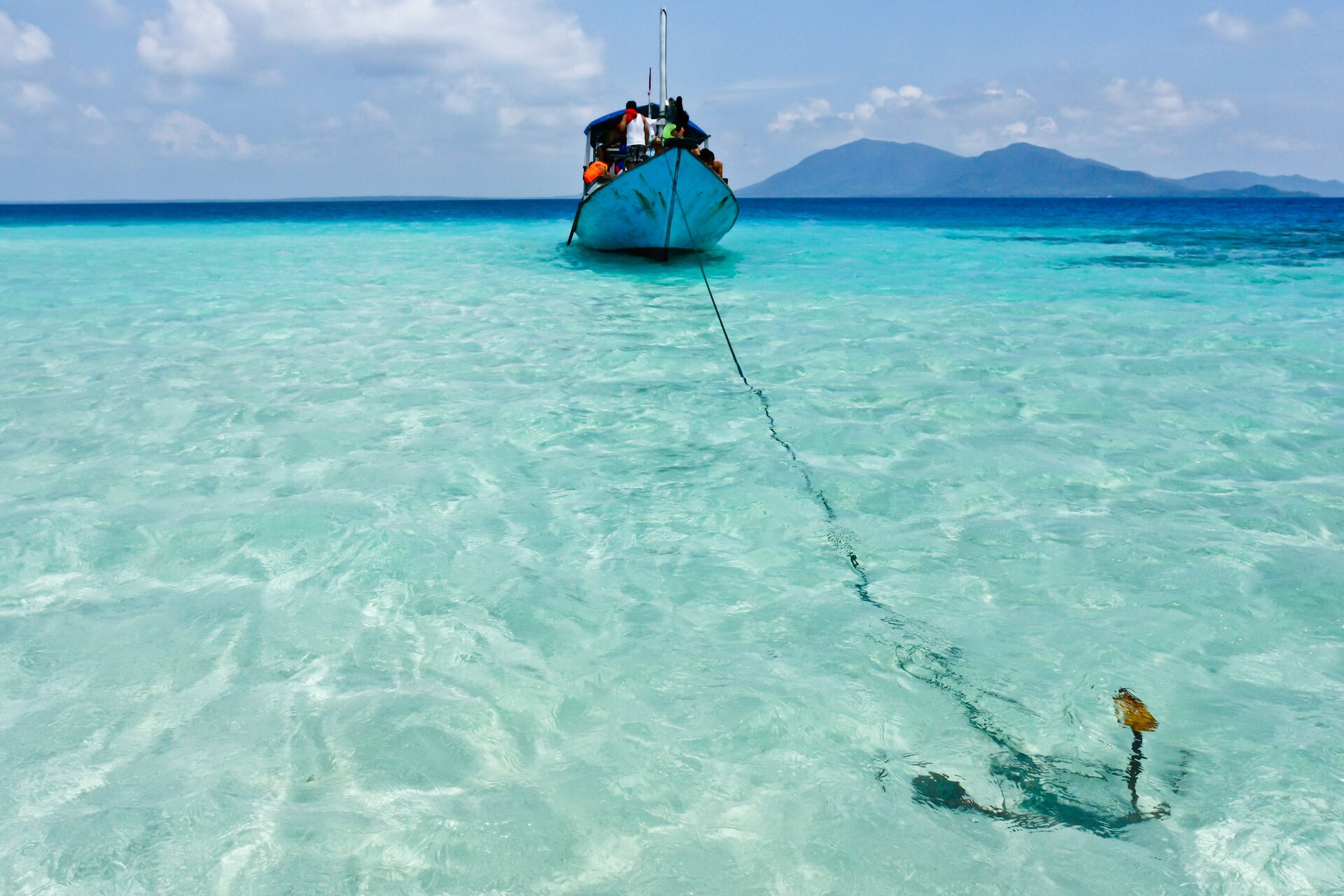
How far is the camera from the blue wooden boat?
13656mm

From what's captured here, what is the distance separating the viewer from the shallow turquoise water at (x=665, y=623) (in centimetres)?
205

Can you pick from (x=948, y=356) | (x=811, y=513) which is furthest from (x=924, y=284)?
(x=811, y=513)

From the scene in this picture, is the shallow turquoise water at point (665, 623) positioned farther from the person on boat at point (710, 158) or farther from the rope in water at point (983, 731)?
the person on boat at point (710, 158)

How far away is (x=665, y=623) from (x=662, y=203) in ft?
40.7

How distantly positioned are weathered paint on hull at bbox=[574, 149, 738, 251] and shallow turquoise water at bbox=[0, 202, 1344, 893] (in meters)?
7.22

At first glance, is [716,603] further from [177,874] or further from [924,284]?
[924,284]

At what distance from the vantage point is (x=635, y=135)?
15.7m

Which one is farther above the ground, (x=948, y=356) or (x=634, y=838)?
(x=948, y=356)

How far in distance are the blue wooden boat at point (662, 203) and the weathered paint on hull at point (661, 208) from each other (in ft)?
0.04

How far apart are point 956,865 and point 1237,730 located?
118 centimetres

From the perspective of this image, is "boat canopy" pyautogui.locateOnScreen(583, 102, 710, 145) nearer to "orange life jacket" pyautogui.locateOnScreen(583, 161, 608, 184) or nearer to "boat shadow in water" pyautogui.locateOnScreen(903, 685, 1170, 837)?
"orange life jacket" pyautogui.locateOnScreen(583, 161, 608, 184)

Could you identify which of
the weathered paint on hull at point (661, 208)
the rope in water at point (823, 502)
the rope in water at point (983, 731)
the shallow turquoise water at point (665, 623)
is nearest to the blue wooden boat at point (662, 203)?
the weathered paint on hull at point (661, 208)

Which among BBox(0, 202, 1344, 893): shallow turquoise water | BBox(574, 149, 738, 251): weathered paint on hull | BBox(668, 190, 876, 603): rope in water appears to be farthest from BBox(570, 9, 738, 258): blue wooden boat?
BBox(668, 190, 876, 603): rope in water

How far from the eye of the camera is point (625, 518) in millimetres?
4012
